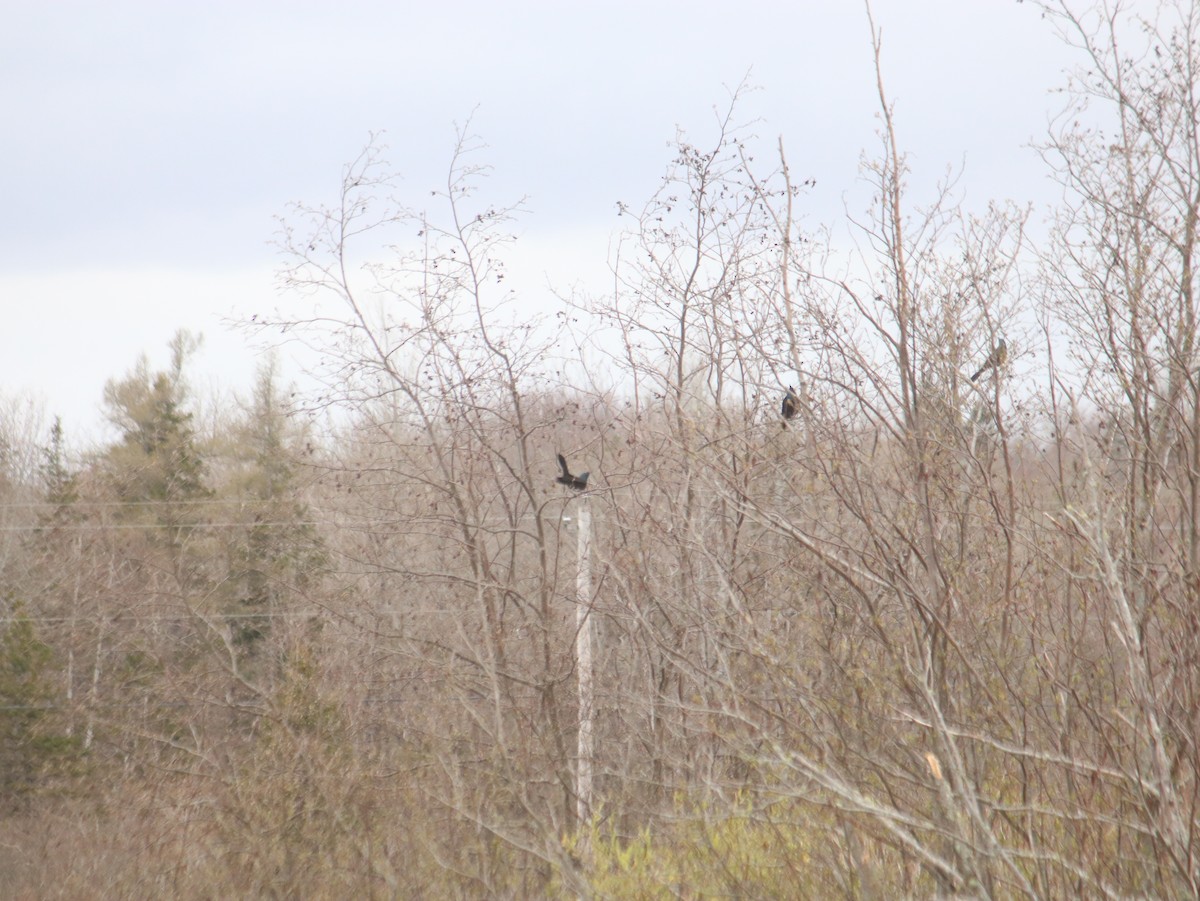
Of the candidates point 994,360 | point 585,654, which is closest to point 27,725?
point 585,654

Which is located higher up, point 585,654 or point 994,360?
point 994,360

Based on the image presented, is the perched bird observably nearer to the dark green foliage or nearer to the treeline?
Result: the treeline

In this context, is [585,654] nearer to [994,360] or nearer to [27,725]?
[994,360]

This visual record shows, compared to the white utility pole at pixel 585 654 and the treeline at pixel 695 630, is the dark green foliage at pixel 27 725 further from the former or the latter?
the white utility pole at pixel 585 654

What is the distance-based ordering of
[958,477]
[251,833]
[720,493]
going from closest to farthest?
[720,493] < [958,477] < [251,833]

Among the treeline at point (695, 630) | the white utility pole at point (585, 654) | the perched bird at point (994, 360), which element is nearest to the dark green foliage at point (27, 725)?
the treeline at point (695, 630)

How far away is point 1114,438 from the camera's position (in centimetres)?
470

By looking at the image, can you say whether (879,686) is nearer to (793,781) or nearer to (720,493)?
(793,781)

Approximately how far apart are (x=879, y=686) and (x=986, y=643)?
455 mm

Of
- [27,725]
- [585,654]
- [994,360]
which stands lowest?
[27,725]

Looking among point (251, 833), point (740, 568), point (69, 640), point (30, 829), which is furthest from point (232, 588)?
point (740, 568)

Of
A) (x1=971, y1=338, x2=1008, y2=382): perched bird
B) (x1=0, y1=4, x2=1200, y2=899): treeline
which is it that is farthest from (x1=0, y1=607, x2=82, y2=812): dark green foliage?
(x1=971, y1=338, x2=1008, y2=382): perched bird

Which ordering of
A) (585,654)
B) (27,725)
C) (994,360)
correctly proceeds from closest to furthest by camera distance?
(994,360) → (585,654) → (27,725)

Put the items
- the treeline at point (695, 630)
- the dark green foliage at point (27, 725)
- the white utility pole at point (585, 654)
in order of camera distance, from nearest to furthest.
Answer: the treeline at point (695, 630) < the white utility pole at point (585, 654) < the dark green foliage at point (27, 725)
